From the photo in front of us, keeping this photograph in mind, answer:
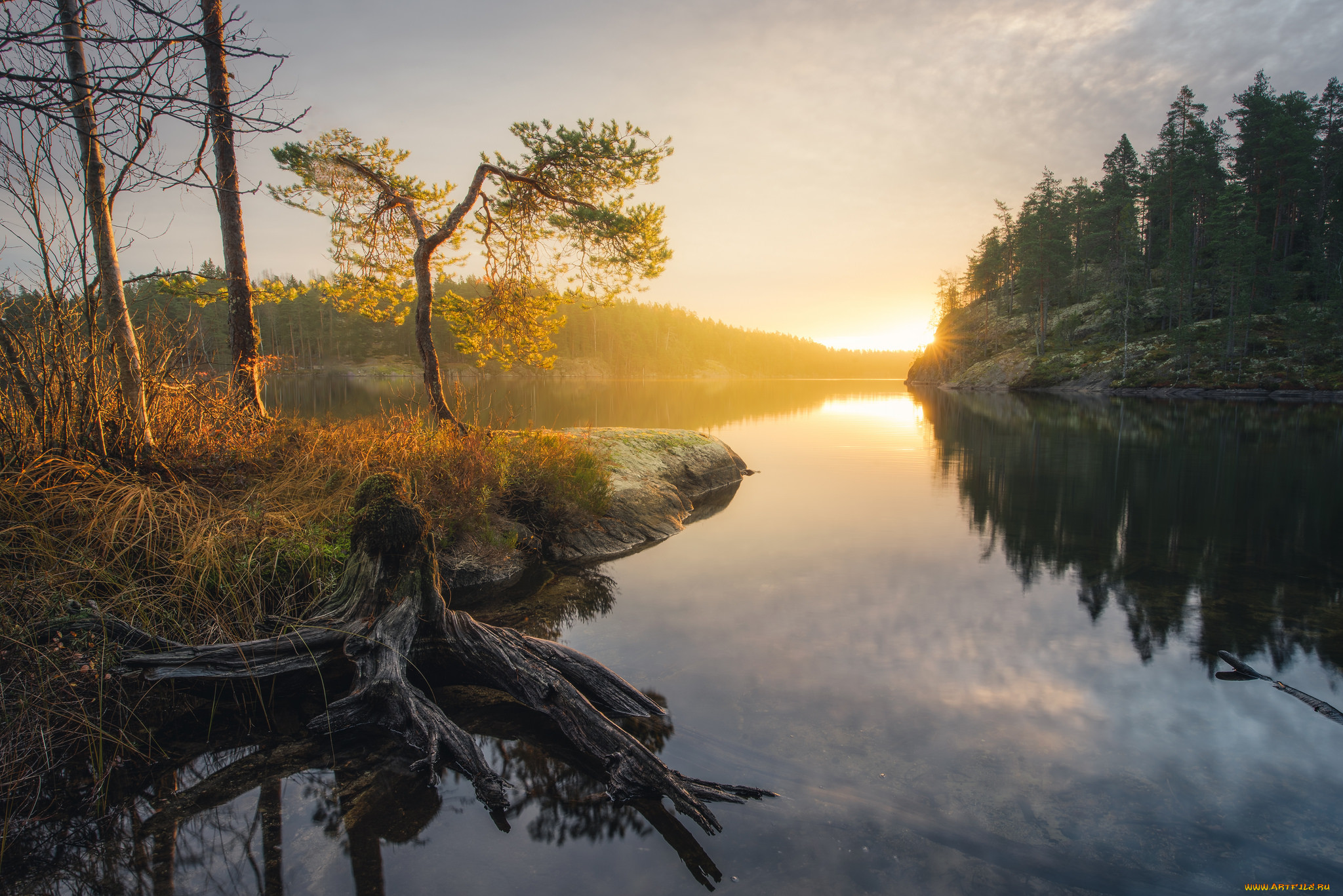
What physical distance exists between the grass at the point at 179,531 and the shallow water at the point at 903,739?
0.68m

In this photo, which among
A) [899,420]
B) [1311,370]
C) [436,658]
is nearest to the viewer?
[436,658]

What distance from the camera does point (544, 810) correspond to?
3.12m

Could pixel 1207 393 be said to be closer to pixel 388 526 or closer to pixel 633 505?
pixel 633 505

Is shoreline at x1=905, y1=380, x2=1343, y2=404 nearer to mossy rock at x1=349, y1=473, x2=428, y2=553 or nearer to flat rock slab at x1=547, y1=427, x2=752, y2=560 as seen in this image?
flat rock slab at x1=547, y1=427, x2=752, y2=560

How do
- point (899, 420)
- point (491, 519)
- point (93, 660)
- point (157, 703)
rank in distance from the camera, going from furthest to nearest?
point (899, 420)
point (491, 519)
point (157, 703)
point (93, 660)

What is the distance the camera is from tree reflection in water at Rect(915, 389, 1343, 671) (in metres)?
5.83

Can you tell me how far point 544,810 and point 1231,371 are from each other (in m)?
57.9

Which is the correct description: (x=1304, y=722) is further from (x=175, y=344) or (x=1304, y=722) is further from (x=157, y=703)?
(x=175, y=344)

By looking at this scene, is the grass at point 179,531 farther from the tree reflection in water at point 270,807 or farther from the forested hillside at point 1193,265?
the forested hillside at point 1193,265

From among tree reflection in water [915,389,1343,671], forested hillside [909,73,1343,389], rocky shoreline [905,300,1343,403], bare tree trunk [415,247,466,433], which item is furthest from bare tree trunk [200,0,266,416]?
forested hillside [909,73,1343,389]

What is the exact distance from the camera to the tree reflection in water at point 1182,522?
583cm

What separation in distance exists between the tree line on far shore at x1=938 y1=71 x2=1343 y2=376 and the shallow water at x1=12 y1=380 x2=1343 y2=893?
50.2m

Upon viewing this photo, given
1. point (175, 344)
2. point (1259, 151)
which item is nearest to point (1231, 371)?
point (1259, 151)

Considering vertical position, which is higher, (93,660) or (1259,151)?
(1259,151)
